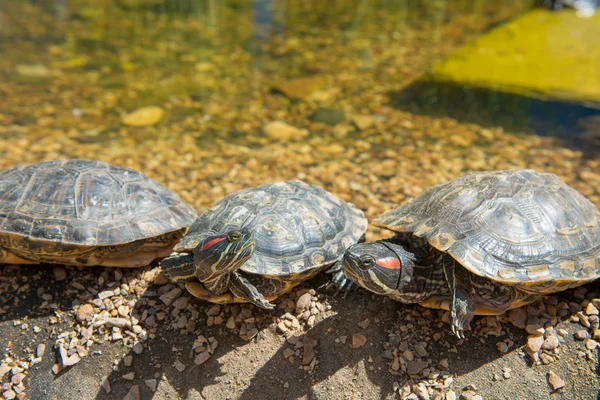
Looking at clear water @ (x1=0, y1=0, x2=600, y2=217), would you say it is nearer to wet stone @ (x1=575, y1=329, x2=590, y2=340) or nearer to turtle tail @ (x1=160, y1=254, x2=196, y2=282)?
turtle tail @ (x1=160, y1=254, x2=196, y2=282)

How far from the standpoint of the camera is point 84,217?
388cm

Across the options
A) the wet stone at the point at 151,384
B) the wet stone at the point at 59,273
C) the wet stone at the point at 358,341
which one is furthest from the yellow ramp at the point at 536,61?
the wet stone at the point at 151,384

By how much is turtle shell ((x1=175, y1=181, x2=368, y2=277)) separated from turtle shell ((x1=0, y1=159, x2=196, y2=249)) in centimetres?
45

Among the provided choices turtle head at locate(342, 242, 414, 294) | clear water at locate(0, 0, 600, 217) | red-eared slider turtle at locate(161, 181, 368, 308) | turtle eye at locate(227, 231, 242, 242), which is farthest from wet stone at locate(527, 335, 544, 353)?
turtle eye at locate(227, 231, 242, 242)

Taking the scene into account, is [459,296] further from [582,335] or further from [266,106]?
[266,106]

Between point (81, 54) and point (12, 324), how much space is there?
6105 millimetres

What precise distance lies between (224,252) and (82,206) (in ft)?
5.10

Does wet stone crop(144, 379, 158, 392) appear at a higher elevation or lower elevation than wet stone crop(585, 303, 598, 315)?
lower

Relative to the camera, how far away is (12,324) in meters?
3.71

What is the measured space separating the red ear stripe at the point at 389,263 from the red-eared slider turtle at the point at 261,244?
1.67 feet

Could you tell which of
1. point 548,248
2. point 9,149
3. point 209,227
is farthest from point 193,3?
point 548,248

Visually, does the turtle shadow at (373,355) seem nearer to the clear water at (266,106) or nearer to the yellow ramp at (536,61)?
the clear water at (266,106)

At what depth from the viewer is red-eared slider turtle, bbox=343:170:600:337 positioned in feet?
10.6

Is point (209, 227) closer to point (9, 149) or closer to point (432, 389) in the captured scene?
point (432, 389)
